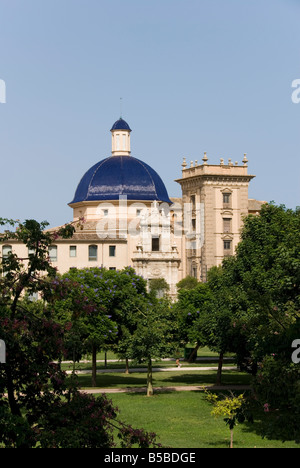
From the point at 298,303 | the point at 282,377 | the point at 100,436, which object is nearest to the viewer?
the point at 100,436

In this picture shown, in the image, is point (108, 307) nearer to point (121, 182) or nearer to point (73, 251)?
point (73, 251)

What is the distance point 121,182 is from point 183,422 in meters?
80.6

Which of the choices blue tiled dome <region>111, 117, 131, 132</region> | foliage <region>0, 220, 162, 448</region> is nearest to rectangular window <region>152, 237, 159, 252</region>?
blue tiled dome <region>111, 117, 131, 132</region>

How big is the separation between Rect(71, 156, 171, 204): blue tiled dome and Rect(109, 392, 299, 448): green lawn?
71216 mm

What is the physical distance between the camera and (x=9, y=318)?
40.7 ft

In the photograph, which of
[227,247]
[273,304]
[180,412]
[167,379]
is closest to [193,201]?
[227,247]

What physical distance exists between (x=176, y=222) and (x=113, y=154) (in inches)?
505

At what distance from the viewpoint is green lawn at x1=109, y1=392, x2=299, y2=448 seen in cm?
2512

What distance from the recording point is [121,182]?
358 feet

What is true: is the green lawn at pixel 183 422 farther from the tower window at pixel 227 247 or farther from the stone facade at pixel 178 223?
the tower window at pixel 227 247

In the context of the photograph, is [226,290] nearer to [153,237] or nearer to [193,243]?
[153,237]

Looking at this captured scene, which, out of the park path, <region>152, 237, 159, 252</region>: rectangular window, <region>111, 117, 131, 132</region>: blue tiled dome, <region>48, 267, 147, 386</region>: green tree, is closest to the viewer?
the park path

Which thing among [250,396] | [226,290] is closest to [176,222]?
[226,290]

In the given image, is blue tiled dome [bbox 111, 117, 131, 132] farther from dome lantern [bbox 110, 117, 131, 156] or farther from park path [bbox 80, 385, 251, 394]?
park path [bbox 80, 385, 251, 394]
